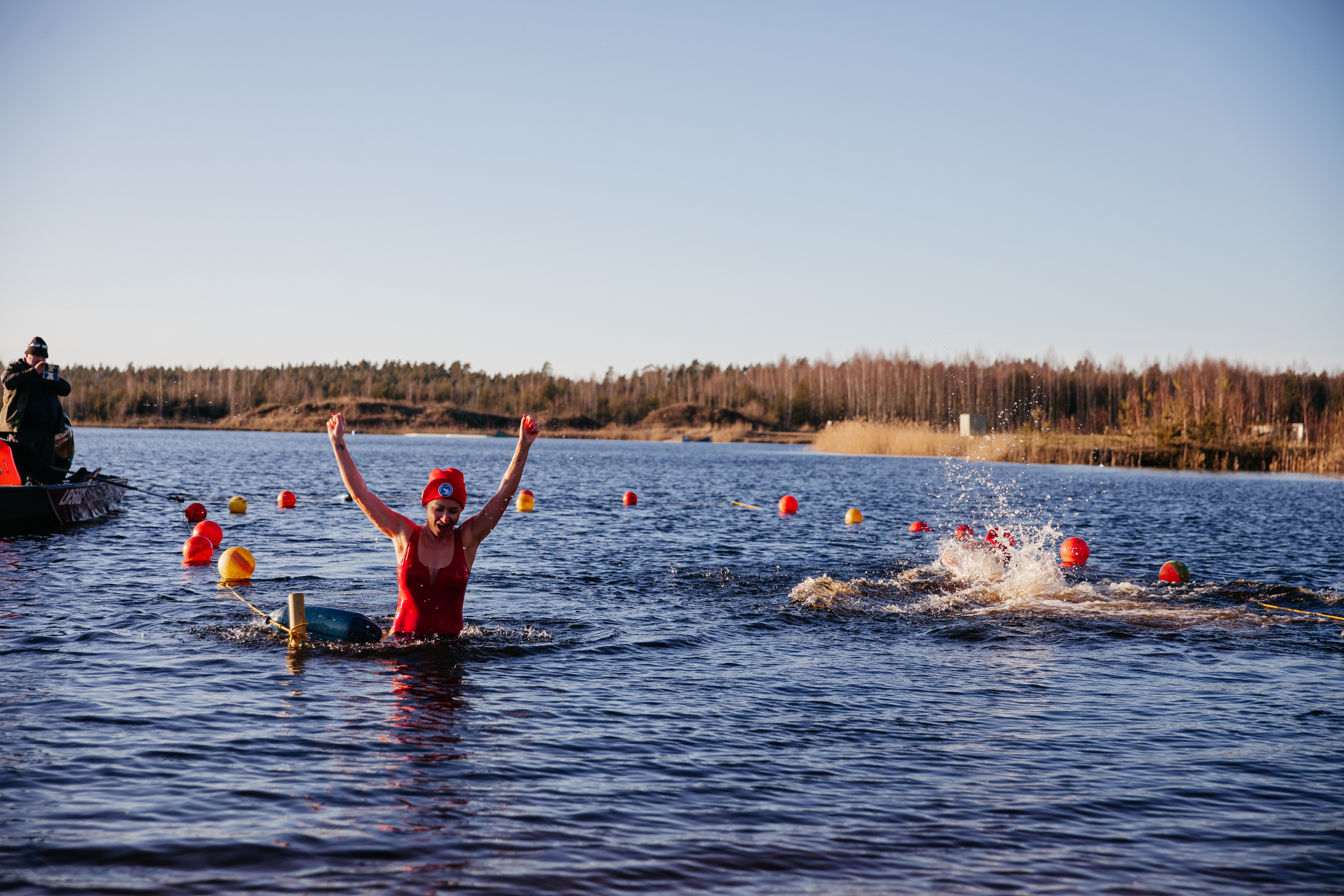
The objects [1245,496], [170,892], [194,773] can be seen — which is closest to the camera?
[170,892]

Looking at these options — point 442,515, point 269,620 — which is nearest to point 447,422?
point 269,620

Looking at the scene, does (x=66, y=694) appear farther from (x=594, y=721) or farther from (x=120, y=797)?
(x=594, y=721)

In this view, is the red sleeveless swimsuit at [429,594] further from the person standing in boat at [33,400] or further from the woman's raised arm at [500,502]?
the person standing in boat at [33,400]

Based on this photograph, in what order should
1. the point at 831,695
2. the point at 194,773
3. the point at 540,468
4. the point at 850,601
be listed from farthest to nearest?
the point at 540,468 → the point at 850,601 → the point at 831,695 → the point at 194,773

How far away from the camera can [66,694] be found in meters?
9.55

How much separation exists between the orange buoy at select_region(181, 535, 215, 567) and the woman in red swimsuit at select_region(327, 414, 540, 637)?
8.24 meters

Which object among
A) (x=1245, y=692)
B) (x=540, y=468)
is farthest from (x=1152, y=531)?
(x=540, y=468)

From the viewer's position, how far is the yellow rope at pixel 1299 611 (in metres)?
14.9

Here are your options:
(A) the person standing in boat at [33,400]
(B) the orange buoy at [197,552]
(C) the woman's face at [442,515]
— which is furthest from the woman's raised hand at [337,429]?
(A) the person standing in boat at [33,400]

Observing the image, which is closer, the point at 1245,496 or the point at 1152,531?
the point at 1152,531

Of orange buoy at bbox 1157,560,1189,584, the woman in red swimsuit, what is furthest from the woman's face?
orange buoy at bbox 1157,560,1189,584

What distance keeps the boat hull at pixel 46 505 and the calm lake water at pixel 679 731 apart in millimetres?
672

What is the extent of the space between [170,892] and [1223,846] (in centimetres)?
662

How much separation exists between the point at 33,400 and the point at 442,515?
14885 mm
